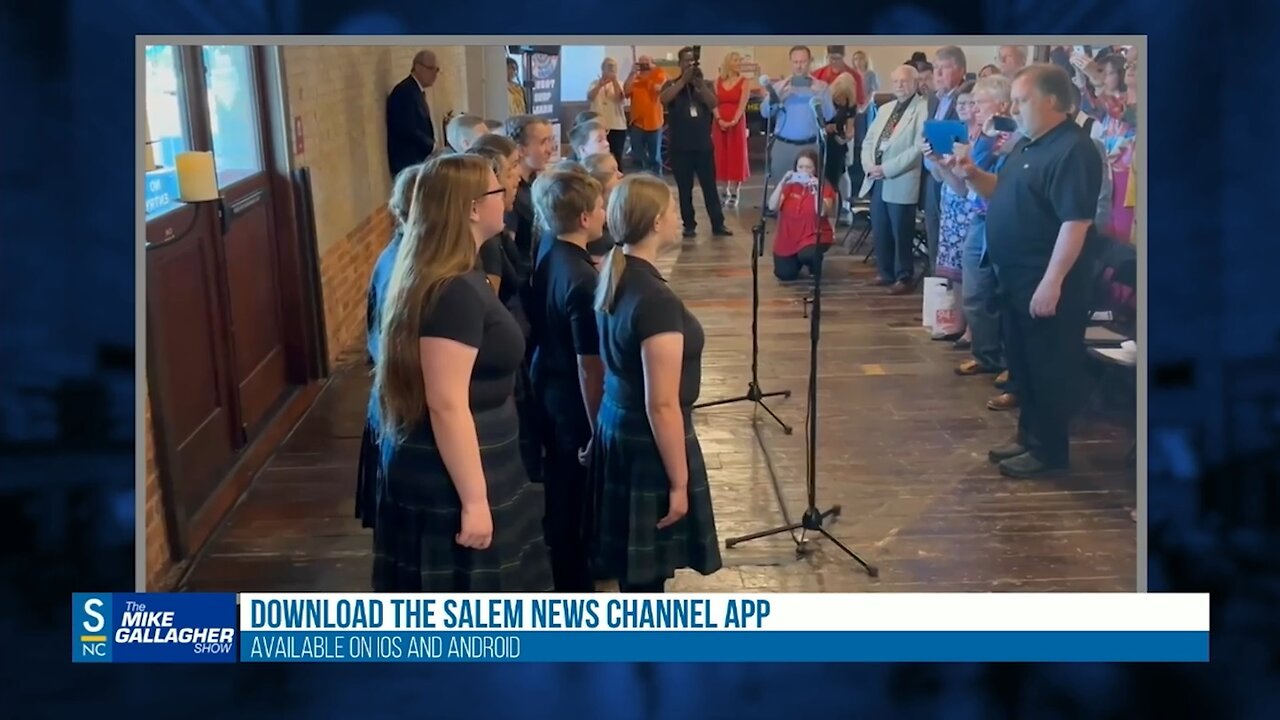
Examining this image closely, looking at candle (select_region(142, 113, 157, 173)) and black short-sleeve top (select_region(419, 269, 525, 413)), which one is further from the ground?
candle (select_region(142, 113, 157, 173))

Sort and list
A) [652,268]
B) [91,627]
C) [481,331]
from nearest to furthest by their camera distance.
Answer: [481,331] < [652,268] < [91,627]

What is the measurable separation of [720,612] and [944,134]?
0.87 metres

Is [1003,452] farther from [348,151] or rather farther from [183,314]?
[183,314]

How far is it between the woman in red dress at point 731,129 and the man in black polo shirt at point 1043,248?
363 mm

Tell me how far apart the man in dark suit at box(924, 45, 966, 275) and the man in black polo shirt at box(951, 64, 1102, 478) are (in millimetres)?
64

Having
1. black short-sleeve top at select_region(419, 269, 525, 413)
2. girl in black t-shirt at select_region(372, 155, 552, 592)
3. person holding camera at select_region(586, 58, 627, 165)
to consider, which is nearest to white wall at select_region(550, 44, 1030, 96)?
person holding camera at select_region(586, 58, 627, 165)

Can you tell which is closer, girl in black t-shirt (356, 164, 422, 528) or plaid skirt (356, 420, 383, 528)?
girl in black t-shirt (356, 164, 422, 528)

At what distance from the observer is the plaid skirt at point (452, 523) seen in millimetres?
1858

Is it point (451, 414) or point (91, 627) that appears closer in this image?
point (451, 414)

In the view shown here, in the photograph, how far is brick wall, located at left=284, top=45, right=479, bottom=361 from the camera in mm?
1901

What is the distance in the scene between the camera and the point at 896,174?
6.55 ft

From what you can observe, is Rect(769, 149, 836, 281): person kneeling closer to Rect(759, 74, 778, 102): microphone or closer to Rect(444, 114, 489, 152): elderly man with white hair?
Rect(759, 74, 778, 102): microphone

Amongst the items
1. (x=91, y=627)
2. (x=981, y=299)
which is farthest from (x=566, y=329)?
(x=91, y=627)

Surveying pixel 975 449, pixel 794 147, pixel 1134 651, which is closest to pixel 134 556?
pixel 794 147
